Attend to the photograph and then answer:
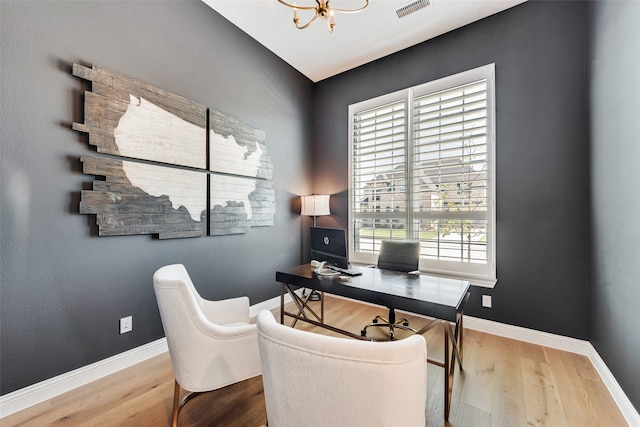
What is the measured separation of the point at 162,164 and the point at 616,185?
339cm

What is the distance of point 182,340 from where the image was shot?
53.5 inches

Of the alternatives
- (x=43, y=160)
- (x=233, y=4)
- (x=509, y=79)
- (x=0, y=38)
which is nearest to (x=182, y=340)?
→ (x=43, y=160)

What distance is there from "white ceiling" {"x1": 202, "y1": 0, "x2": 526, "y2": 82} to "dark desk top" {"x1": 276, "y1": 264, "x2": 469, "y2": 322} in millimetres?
2624

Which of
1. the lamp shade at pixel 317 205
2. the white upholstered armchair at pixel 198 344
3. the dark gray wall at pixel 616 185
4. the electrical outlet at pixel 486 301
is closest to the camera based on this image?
the white upholstered armchair at pixel 198 344

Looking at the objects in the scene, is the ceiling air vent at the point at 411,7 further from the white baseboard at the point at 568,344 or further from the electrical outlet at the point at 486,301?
the white baseboard at the point at 568,344

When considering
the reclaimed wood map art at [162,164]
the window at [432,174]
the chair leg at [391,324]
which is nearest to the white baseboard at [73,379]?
the reclaimed wood map art at [162,164]

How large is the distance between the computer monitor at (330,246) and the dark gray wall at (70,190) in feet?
3.61

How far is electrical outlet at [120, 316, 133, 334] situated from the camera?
2086 millimetres

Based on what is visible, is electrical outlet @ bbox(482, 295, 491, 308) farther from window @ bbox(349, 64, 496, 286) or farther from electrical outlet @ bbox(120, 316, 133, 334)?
electrical outlet @ bbox(120, 316, 133, 334)

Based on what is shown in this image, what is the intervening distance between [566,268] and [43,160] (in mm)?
4130

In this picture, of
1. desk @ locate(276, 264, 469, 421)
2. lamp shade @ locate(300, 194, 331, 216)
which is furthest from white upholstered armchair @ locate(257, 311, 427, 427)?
lamp shade @ locate(300, 194, 331, 216)

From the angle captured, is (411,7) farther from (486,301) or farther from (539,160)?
(486,301)

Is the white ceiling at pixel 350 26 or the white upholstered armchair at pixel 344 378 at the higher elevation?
the white ceiling at pixel 350 26

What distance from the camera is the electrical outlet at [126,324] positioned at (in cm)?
209
